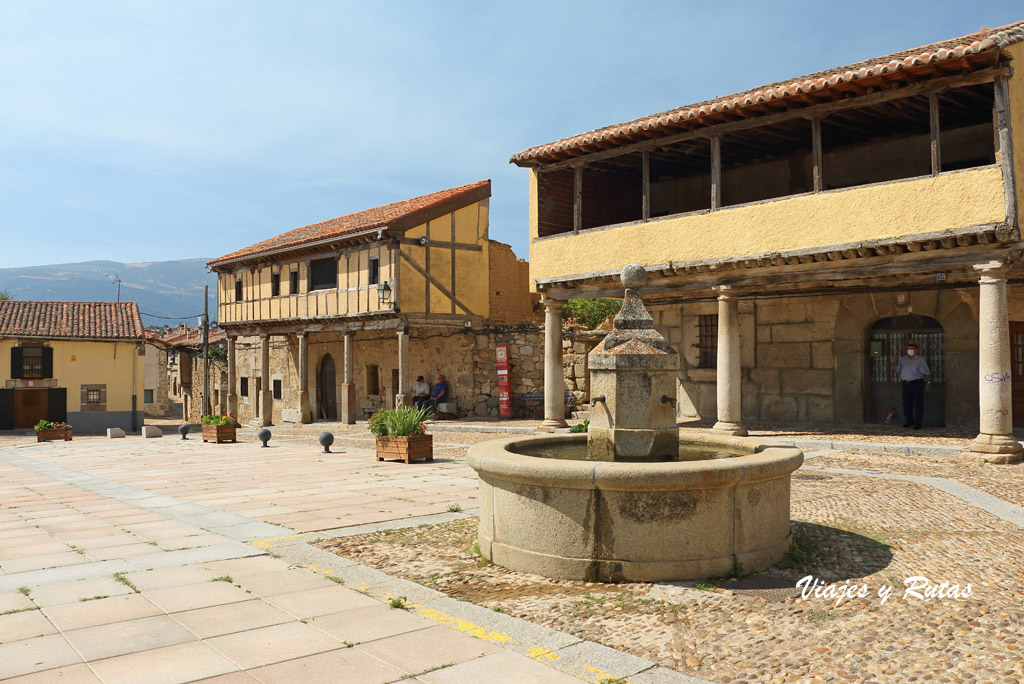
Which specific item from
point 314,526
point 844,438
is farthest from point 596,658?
point 844,438

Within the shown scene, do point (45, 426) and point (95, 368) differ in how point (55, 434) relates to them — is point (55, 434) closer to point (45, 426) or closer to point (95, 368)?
point (45, 426)

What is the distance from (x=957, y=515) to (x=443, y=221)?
17776 millimetres

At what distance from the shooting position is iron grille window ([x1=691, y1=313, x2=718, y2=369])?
1703 cm

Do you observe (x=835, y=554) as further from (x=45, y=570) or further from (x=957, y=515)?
(x=45, y=570)

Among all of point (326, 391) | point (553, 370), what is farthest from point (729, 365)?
point (326, 391)

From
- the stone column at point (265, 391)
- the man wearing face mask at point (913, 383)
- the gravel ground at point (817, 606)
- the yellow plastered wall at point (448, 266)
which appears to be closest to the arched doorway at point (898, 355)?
the man wearing face mask at point (913, 383)

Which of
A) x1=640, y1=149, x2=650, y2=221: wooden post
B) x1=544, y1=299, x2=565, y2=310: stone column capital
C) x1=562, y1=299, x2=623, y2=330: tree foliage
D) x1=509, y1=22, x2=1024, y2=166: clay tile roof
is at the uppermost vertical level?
x1=509, y1=22, x2=1024, y2=166: clay tile roof

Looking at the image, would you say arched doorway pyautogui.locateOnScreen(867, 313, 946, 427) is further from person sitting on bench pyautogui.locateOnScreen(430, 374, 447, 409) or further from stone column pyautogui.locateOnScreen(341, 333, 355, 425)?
stone column pyautogui.locateOnScreen(341, 333, 355, 425)

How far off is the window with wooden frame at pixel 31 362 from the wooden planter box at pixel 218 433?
49.8ft

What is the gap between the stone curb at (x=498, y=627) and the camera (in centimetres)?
335

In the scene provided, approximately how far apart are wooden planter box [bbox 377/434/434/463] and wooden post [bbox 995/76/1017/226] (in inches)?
349

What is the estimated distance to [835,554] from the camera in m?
5.35

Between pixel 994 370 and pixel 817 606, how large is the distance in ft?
25.7

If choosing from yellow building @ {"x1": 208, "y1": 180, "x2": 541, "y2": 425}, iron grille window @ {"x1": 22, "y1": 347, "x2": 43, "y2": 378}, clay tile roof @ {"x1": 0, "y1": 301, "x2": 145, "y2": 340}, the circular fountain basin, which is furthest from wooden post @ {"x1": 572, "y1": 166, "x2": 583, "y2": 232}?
iron grille window @ {"x1": 22, "y1": 347, "x2": 43, "y2": 378}
